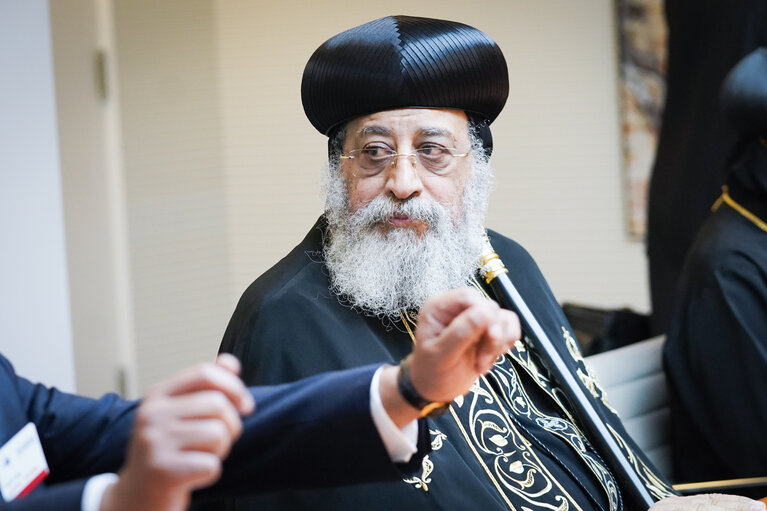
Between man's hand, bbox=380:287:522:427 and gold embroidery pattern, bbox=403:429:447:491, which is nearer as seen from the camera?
man's hand, bbox=380:287:522:427

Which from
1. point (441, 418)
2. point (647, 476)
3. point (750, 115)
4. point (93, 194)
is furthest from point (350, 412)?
point (93, 194)

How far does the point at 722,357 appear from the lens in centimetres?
334

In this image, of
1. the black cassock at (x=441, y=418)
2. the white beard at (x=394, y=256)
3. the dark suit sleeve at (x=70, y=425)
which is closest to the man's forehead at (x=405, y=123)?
the white beard at (x=394, y=256)

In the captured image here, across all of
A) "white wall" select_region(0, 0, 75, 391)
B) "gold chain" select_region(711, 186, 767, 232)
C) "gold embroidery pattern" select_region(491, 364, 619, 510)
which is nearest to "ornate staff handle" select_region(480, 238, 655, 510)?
"gold embroidery pattern" select_region(491, 364, 619, 510)

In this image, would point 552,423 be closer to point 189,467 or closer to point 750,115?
point 189,467

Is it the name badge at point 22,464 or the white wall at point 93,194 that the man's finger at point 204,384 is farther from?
the white wall at point 93,194

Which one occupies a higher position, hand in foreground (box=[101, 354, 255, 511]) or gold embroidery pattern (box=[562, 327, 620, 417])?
hand in foreground (box=[101, 354, 255, 511])

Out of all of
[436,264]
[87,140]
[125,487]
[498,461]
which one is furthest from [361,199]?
[87,140]

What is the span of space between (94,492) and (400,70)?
4.82 ft

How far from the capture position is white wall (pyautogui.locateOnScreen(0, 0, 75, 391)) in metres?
3.55

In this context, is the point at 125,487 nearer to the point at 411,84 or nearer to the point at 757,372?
the point at 411,84

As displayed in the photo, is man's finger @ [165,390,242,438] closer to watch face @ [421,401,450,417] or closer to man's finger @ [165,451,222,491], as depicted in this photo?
man's finger @ [165,451,222,491]

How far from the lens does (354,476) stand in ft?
4.77

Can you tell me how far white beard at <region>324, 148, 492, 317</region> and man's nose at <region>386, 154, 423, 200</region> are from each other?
1.1 inches
